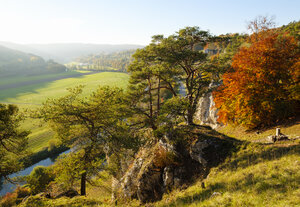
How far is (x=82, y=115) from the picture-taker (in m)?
15.9

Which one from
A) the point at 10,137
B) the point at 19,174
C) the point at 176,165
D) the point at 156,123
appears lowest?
the point at 19,174

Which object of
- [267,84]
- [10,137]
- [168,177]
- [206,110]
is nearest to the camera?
[168,177]

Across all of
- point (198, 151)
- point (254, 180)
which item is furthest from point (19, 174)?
point (254, 180)

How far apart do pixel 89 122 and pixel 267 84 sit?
781 inches

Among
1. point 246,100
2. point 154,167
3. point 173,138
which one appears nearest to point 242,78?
point 246,100

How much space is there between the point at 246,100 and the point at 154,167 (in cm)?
1255

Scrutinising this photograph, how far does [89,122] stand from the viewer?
16.2 meters

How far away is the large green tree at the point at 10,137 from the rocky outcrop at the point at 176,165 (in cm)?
1048

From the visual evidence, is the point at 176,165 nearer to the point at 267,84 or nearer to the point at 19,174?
the point at 267,84

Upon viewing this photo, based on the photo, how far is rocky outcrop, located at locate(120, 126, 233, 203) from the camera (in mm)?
12695

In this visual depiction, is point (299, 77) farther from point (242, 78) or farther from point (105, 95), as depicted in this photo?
point (105, 95)

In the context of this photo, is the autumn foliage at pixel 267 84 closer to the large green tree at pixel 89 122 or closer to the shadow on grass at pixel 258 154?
the shadow on grass at pixel 258 154

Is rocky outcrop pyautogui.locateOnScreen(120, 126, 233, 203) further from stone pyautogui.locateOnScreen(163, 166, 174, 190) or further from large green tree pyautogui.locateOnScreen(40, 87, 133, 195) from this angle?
large green tree pyautogui.locateOnScreen(40, 87, 133, 195)

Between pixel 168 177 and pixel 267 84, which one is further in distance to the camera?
pixel 267 84
